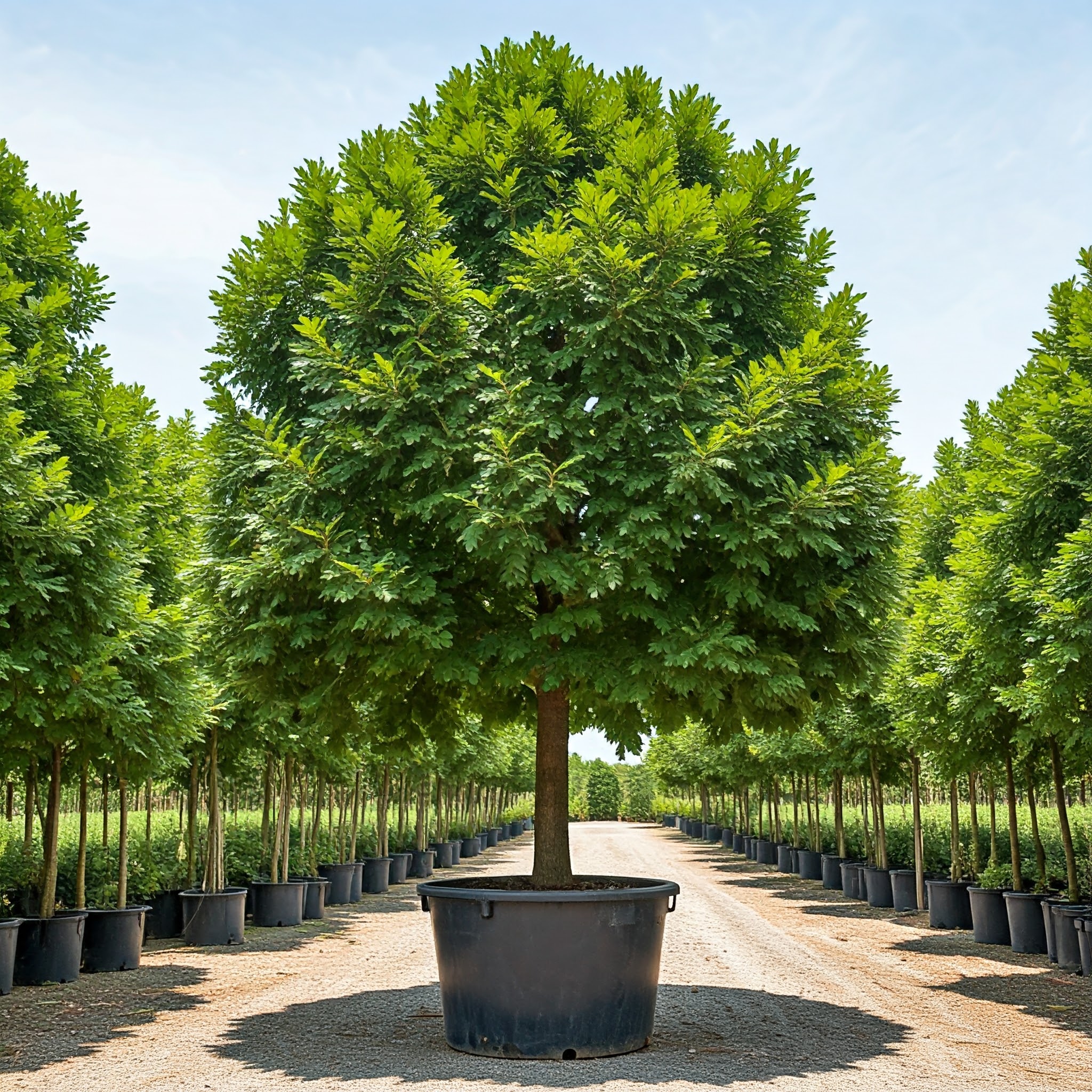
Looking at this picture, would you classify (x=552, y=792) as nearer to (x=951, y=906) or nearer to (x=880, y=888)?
(x=951, y=906)

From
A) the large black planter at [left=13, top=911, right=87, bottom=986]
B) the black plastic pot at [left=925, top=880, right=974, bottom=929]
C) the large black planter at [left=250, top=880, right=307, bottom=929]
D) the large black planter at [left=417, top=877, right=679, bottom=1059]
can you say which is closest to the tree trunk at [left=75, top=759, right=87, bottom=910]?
the large black planter at [left=13, top=911, right=87, bottom=986]

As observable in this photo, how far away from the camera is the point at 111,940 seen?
12.7 metres

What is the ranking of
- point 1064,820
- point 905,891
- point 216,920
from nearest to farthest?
point 1064,820
point 216,920
point 905,891

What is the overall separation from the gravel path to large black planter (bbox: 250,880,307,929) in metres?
0.53

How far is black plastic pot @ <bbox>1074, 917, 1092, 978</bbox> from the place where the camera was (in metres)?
11.8

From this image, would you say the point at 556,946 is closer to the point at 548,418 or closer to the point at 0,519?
the point at 548,418

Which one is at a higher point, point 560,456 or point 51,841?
point 560,456

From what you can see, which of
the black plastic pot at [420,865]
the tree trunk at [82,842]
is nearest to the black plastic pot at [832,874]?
the black plastic pot at [420,865]

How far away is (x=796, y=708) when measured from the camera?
8438 millimetres

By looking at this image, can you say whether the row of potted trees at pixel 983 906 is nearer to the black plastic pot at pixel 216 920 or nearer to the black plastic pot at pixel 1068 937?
the black plastic pot at pixel 1068 937

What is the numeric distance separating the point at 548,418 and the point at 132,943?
8.87 metres

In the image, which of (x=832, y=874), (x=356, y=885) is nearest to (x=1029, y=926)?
(x=832, y=874)

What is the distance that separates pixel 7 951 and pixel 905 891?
15250 mm

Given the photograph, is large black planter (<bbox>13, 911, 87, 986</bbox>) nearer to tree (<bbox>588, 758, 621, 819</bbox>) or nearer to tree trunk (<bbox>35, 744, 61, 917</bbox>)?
tree trunk (<bbox>35, 744, 61, 917</bbox>)
